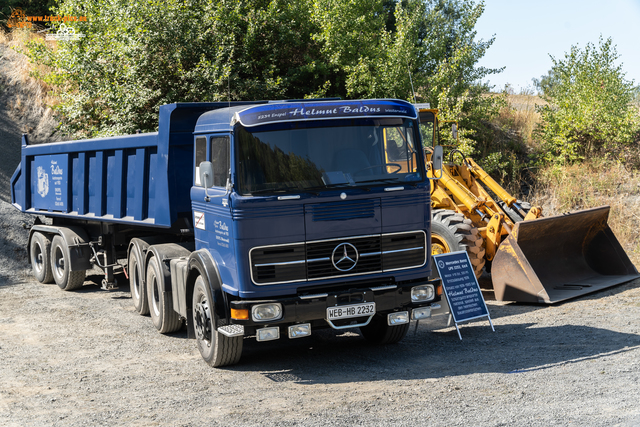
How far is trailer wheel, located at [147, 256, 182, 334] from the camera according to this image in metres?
8.38

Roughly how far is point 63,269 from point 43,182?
198 centimetres

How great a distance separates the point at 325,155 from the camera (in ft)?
20.7

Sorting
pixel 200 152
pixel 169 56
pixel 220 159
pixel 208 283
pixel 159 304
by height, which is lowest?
pixel 159 304

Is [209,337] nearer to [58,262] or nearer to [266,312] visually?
[266,312]

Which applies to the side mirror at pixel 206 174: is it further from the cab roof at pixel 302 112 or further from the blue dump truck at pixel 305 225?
the cab roof at pixel 302 112

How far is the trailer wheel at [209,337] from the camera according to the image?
6676mm

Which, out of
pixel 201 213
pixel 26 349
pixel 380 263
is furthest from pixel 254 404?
pixel 26 349

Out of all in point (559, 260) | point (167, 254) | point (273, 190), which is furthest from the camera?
point (559, 260)

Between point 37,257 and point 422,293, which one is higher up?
point 422,293

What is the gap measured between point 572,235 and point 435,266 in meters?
3.76

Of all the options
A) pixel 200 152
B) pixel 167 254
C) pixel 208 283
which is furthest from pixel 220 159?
pixel 167 254

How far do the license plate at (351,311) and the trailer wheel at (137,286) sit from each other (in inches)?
167

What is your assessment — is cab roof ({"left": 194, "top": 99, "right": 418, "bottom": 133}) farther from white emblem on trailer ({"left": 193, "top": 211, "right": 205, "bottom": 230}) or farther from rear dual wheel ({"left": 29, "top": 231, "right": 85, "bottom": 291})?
rear dual wheel ({"left": 29, "top": 231, "right": 85, "bottom": 291})

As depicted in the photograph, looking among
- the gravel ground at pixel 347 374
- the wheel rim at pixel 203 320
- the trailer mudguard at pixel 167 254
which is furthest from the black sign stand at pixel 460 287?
the trailer mudguard at pixel 167 254
